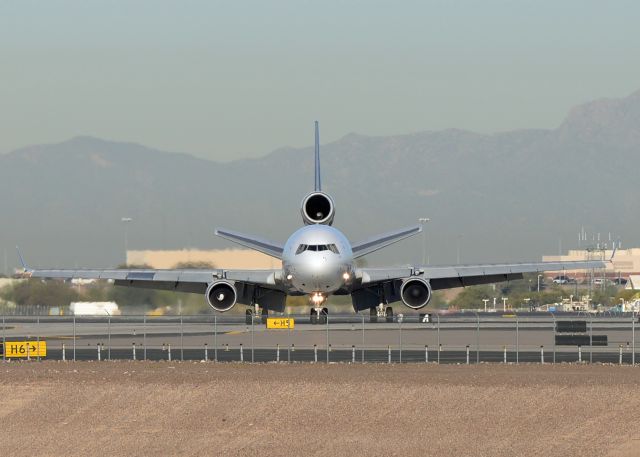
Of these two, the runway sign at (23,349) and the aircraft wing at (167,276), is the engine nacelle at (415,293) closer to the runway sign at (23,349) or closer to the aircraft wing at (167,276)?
the aircraft wing at (167,276)

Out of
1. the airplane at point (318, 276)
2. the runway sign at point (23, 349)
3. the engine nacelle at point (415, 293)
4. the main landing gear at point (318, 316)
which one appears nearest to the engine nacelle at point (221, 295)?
the airplane at point (318, 276)

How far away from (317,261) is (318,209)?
8299 mm

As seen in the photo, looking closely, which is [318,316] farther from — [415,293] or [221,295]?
[415,293]

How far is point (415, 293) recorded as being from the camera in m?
71.6

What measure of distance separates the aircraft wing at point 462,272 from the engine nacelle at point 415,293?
2.91 feet

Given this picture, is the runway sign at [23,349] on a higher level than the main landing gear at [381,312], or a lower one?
lower

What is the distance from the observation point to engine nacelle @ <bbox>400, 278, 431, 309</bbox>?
7138cm

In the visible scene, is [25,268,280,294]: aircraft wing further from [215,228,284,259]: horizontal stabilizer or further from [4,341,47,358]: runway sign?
[4,341,47,358]: runway sign

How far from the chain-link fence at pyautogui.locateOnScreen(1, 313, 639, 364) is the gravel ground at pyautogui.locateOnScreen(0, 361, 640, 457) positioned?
508 centimetres

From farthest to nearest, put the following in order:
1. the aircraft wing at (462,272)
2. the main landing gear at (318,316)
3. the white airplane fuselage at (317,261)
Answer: the aircraft wing at (462,272) < the main landing gear at (318,316) < the white airplane fuselage at (317,261)

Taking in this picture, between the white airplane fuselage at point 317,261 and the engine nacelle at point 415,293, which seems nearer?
the white airplane fuselage at point 317,261

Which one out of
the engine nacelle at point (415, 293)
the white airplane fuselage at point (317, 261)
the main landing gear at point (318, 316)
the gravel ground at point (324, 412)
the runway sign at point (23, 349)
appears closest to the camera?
the gravel ground at point (324, 412)

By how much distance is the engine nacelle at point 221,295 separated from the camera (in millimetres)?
70938

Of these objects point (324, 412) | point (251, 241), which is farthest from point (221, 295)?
point (324, 412)
